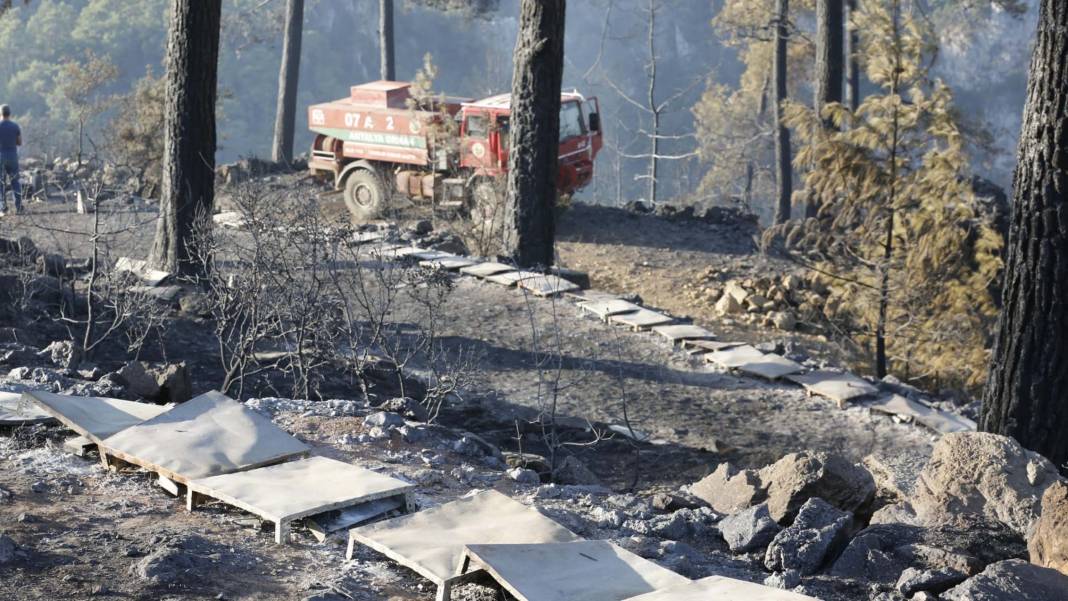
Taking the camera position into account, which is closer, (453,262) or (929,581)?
(929,581)

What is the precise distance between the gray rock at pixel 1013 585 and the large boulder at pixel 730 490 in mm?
1453

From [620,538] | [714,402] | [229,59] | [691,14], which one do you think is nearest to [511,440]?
[714,402]

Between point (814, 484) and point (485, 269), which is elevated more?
point (485, 269)

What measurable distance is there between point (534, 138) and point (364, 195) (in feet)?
22.6

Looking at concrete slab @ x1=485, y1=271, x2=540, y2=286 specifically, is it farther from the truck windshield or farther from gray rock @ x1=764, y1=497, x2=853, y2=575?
gray rock @ x1=764, y1=497, x2=853, y2=575

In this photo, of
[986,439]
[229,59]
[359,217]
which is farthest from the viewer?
[229,59]

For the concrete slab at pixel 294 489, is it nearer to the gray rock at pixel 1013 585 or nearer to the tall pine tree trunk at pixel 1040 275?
the gray rock at pixel 1013 585

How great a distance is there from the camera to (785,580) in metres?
4.47

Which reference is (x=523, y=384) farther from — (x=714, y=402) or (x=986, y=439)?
(x=986, y=439)

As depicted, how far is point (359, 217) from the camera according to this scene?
18.6 metres

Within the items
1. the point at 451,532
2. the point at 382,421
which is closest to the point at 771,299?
the point at 382,421

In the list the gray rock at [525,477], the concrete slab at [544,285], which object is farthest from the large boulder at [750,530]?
the concrete slab at [544,285]

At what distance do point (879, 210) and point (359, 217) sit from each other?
9945mm

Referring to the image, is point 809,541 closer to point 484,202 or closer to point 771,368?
point 771,368
